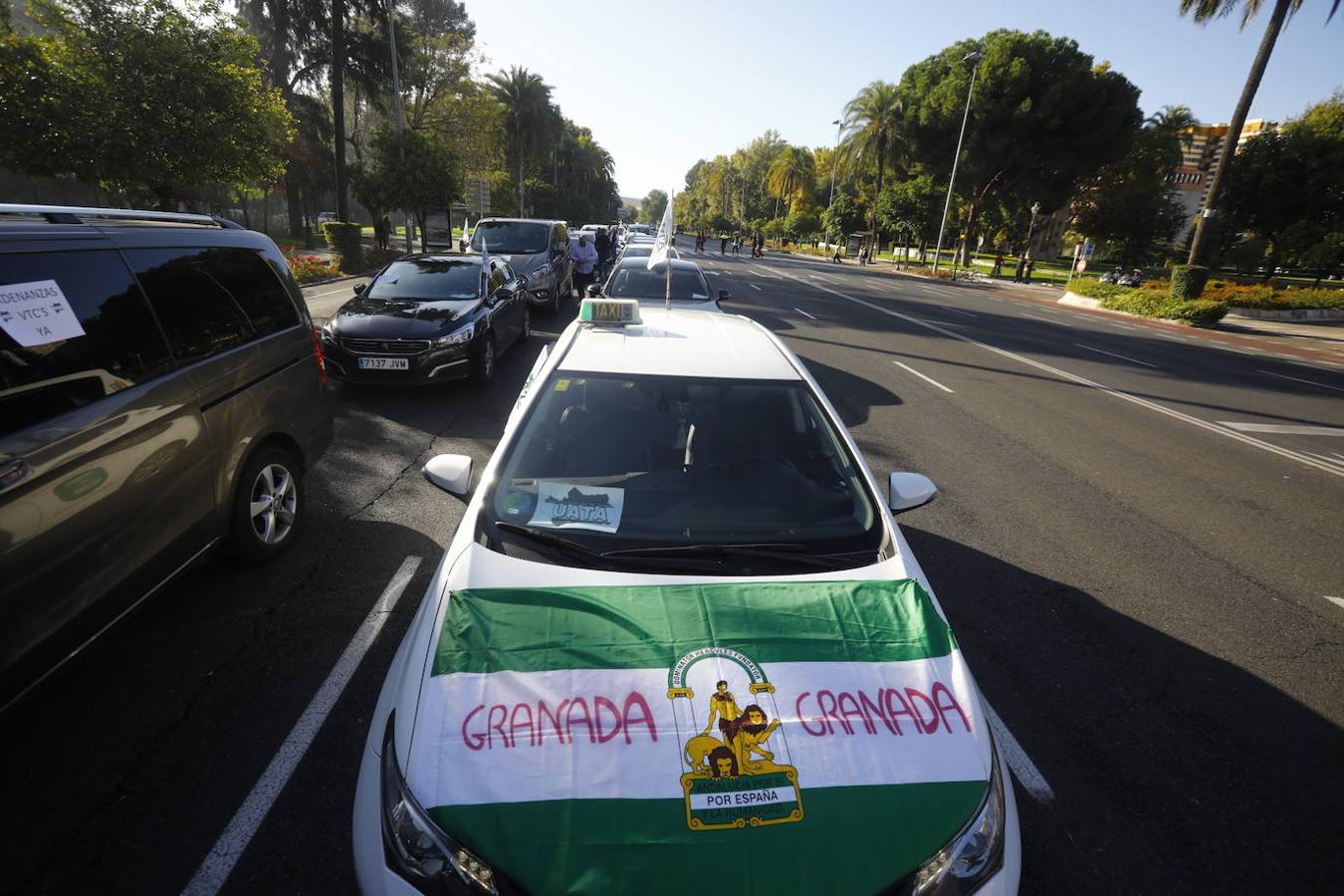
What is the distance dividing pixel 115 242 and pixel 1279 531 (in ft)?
29.7

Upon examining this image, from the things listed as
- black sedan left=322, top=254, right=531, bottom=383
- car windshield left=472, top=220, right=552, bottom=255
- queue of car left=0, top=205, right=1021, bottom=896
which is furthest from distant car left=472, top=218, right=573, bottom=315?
queue of car left=0, top=205, right=1021, bottom=896

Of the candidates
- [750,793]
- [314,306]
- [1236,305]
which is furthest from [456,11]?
[750,793]

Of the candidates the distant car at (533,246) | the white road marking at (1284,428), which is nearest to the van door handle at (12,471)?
the distant car at (533,246)

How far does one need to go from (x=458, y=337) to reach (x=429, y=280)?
174 cm

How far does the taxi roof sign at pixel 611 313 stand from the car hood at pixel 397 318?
4.68m

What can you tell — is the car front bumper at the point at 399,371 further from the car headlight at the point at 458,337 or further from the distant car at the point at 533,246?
the distant car at the point at 533,246

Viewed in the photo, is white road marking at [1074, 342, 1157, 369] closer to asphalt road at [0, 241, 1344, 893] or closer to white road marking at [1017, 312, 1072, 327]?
white road marking at [1017, 312, 1072, 327]

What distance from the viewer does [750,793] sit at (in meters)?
1.66

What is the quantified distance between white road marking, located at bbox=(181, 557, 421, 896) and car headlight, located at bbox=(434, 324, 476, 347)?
4559mm

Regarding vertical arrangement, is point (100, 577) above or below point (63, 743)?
above

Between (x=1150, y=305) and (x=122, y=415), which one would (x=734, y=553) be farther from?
(x=1150, y=305)

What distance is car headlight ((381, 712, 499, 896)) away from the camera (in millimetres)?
1554

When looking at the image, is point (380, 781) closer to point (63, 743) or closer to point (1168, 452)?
point (63, 743)

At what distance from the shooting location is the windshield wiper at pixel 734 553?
2.40m
